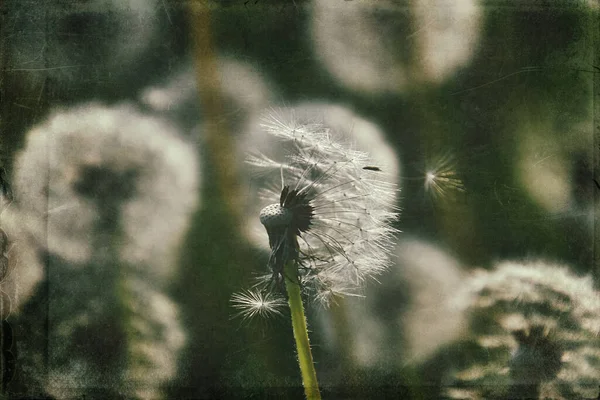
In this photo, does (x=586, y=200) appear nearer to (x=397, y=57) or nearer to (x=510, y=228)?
(x=510, y=228)

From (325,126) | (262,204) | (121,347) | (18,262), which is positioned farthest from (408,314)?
(18,262)

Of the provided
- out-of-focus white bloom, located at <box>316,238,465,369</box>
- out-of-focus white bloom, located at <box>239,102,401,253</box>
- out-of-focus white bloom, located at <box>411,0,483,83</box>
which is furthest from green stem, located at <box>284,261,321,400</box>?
out-of-focus white bloom, located at <box>411,0,483,83</box>

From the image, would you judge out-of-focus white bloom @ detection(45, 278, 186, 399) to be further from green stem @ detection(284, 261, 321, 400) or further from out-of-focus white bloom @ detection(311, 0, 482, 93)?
out-of-focus white bloom @ detection(311, 0, 482, 93)

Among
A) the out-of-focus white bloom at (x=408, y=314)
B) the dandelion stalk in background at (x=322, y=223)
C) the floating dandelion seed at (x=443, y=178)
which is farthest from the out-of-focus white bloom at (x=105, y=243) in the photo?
the floating dandelion seed at (x=443, y=178)

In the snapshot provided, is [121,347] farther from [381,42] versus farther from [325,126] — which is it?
[381,42]

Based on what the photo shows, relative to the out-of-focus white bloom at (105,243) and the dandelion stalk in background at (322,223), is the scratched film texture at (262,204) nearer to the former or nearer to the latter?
the out-of-focus white bloom at (105,243)

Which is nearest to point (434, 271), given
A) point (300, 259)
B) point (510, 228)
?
point (510, 228)
